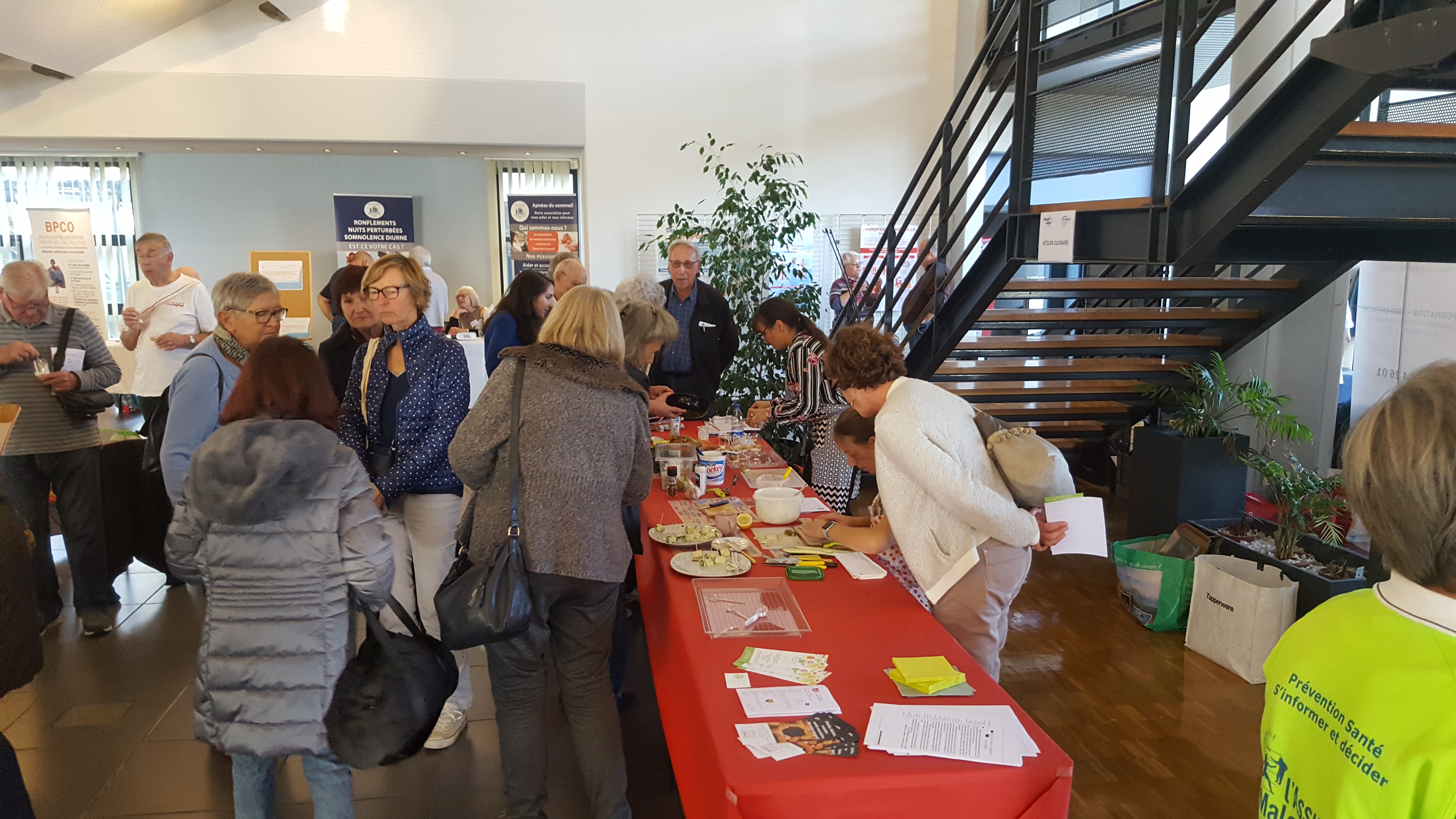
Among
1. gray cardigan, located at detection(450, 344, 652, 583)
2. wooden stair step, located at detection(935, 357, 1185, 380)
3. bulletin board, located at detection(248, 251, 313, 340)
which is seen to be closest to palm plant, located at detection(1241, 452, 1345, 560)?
wooden stair step, located at detection(935, 357, 1185, 380)

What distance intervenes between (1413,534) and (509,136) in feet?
23.0

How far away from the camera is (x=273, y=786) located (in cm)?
225

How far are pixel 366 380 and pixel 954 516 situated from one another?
187 centimetres

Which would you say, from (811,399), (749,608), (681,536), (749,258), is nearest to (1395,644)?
(749,608)

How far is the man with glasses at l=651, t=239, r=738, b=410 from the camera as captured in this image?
5.54 m

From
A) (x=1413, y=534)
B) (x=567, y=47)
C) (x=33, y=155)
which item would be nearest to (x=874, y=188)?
(x=567, y=47)

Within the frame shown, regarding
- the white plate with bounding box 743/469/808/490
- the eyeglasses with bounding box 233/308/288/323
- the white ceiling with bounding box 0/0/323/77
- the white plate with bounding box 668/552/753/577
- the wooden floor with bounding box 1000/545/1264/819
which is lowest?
the wooden floor with bounding box 1000/545/1264/819

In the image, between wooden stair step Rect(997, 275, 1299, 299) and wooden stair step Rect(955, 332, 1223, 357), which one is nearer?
wooden stair step Rect(997, 275, 1299, 299)

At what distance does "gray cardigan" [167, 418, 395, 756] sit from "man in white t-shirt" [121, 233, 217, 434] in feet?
9.93

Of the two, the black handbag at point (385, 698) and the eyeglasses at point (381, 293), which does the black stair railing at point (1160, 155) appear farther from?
the black handbag at point (385, 698)

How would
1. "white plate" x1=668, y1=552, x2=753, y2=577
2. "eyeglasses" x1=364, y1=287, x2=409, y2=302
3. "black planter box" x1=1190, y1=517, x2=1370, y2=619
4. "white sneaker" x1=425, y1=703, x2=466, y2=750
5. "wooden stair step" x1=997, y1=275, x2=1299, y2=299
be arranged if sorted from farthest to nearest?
"wooden stair step" x1=997, y1=275, x2=1299, y2=299 < "black planter box" x1=1190, y1=517, x2=1370, y2=619 < "white sneaker" x1=425, y1=703, x2=466, y2=750 < "eyeglasses" x1=364, y1=287, x2=409, y2=302 < "white plate" x1=668, y1=552, x2=753, y2=577

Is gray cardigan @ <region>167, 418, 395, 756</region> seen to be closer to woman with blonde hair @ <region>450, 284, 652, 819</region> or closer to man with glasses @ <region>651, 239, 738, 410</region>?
woman with blonde hair @ <region>450, 284, 652, 819</region>

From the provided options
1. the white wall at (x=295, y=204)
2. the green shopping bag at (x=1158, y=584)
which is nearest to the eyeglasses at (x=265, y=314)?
the green shopping bag at (x=1158, y=584)

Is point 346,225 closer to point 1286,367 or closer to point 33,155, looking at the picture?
point 33,155
